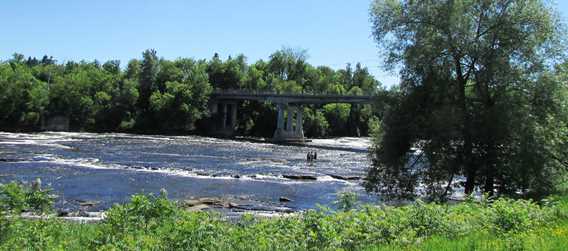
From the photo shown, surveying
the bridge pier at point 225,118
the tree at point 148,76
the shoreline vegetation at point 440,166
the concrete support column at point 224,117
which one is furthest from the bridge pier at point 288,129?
the shoreline vegetation at point 440,166

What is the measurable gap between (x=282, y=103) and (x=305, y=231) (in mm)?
96803

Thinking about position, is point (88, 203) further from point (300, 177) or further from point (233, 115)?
point (233, 115)

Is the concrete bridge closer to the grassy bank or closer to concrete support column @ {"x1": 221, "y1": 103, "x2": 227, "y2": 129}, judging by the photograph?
concrete support column @ {"x1": 221, "y1": 103, "x2": 227, "y2": 129}

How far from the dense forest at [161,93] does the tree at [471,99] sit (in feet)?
205

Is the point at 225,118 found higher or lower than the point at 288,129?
higher

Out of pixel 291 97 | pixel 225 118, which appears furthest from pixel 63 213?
pixel 225 118

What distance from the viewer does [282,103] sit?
347ft

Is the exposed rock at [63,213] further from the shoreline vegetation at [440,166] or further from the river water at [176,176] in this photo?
the shoreline vegetation at [440,166]

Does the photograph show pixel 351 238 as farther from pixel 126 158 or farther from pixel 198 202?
pixel 126 158

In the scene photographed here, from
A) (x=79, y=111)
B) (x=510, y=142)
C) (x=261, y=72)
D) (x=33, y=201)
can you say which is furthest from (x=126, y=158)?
(x=261, y=72)

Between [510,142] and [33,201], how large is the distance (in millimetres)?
14767

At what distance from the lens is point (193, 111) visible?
113 m

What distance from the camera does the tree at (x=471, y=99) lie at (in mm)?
19047

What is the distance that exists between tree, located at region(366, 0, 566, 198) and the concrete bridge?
70107 millimetres
